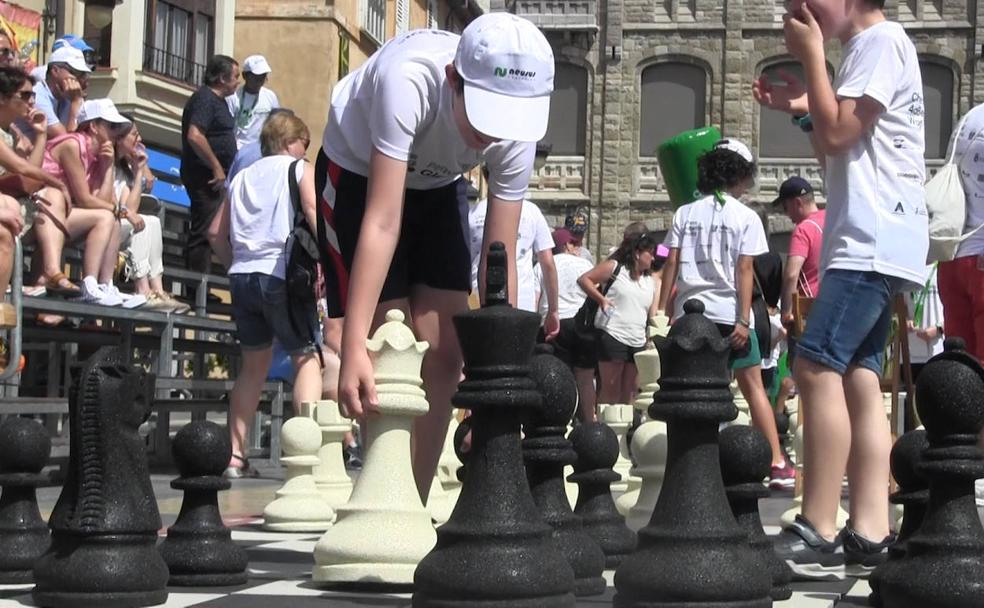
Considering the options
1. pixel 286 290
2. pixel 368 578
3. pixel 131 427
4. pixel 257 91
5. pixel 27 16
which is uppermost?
pixel 27 16

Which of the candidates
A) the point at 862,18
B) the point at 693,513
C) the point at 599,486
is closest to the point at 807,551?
the point at 599,486

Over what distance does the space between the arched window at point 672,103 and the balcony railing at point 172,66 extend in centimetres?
1598

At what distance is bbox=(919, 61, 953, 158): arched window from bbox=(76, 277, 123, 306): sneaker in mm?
28947

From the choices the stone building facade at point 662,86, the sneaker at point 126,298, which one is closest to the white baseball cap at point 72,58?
the sneaker at point 126,298

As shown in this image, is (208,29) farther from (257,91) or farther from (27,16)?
(257,91)

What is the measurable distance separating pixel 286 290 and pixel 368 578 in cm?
381

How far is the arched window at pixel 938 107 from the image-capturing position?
34.9 metres

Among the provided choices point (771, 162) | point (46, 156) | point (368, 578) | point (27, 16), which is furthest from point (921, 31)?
Answer: point (368, 578)

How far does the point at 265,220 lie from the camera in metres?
7.46

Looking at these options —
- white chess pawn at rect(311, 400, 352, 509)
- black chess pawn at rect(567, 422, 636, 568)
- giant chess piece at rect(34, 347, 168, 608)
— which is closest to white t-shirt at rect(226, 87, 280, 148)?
white chess pawn at rect(311, 400, 352, 509)

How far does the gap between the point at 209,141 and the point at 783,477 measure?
4284mm

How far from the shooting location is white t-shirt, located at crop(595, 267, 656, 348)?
10.4 m

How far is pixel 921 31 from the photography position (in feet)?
117

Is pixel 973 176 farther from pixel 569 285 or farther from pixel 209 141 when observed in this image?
pixel 569 285
